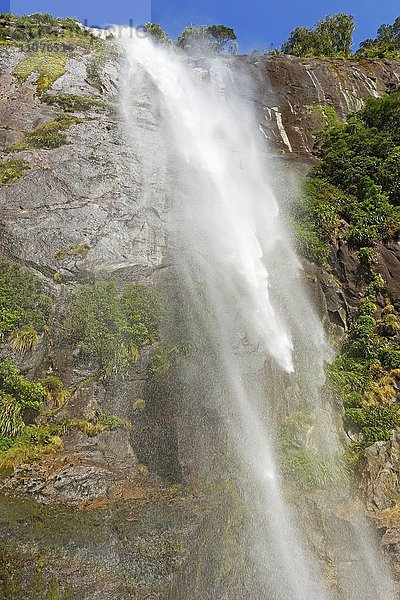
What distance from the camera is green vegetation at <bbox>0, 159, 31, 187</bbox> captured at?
18.3 m

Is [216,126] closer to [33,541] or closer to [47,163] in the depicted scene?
[47,163]

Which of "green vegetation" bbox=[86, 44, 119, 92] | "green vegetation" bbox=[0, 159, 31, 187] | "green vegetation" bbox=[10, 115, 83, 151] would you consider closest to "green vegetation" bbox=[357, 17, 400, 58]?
"green vegetation" bbox=[86, 44, 119, 92]

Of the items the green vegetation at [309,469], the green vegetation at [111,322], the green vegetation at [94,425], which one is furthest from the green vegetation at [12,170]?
the green vegetation at [309,469]

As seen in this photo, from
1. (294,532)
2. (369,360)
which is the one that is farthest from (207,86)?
(294,532)

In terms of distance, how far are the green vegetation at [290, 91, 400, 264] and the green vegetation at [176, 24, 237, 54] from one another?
3722cm

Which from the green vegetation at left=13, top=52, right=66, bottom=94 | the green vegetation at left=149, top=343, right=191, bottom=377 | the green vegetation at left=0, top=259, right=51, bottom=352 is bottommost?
the green vegetation at left=149, top=343, right=191, bottom=377

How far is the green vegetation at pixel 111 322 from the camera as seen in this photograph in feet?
42.4

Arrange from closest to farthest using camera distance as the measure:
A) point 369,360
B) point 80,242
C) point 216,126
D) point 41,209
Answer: point 369,360 → point 80,242 → point 41,209 → point 216,126

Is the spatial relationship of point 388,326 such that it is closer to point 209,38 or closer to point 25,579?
point 25,579

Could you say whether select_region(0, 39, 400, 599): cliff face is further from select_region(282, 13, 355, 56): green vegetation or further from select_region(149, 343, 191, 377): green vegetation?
select_region(282, 13, 355, 56): green vegetation

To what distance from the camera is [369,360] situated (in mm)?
14211

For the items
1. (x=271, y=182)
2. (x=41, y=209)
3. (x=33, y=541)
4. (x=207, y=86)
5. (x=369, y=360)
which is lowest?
(x=33, y=541)

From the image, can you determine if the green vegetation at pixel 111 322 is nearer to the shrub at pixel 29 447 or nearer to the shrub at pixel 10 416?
the shrub at pixel 29 447

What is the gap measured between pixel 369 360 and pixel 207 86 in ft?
87.1
